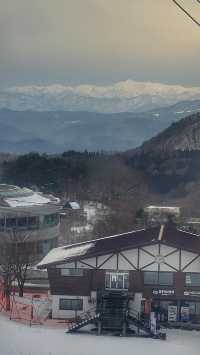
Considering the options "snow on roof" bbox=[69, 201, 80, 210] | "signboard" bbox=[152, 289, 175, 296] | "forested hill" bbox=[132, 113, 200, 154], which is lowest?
"signboard" bbox=[152, 289, 175, 296]

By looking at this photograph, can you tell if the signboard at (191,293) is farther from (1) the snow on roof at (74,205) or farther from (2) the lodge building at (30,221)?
(1) the snow on roof at (74,205)

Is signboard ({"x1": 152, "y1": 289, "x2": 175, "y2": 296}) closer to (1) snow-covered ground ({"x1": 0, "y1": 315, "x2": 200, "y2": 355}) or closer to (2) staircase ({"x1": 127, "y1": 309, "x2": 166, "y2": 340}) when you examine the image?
(2) staircase ({"x1": 127, "y1": 309, "x2": 166, "y2": 340})

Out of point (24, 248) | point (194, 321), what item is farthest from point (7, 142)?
point (194, 321)

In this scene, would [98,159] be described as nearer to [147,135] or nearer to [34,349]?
[147,135]

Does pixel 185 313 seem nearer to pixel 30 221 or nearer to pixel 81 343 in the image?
pixel 81 343

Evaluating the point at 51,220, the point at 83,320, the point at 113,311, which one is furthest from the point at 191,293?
the point at 51,220

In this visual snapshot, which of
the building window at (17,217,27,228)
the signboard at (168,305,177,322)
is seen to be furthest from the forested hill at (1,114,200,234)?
the signboard at (168,305,177,322)
